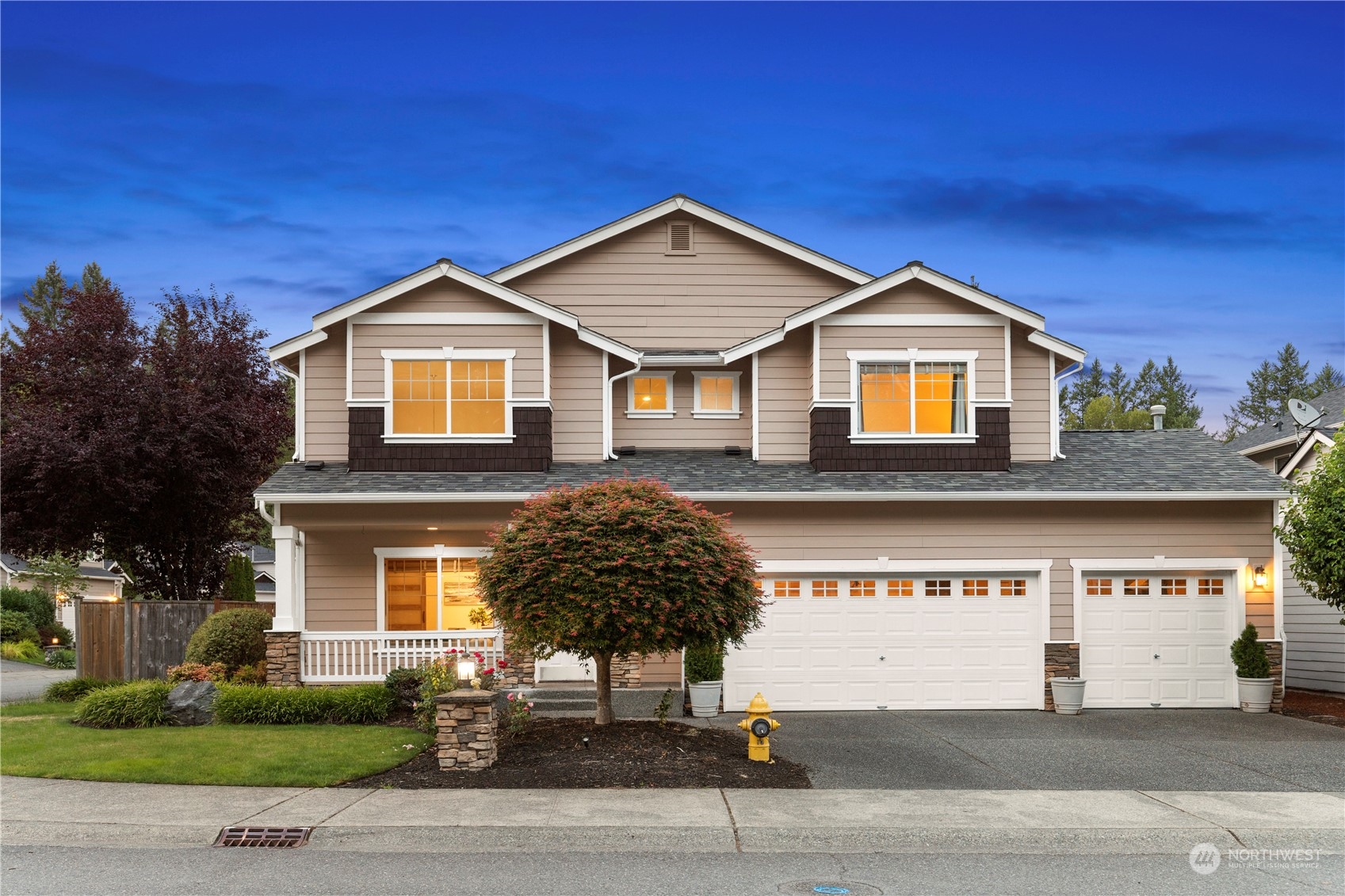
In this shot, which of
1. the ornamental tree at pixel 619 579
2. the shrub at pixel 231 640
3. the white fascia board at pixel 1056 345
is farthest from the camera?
the white fascia board at pixel 1056 345

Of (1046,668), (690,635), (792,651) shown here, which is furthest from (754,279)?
(690,635)

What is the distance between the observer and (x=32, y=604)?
3662cm

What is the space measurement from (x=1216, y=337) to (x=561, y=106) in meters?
33.8

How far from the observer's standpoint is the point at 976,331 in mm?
18656

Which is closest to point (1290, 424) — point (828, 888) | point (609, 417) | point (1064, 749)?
point (1064, 749)

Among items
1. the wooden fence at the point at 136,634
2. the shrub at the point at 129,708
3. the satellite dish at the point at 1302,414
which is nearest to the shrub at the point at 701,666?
the shrub at the point at 129,708

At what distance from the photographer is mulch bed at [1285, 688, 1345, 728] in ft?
54.0

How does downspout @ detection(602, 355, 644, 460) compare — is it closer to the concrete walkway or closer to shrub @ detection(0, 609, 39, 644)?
the concrete walkway

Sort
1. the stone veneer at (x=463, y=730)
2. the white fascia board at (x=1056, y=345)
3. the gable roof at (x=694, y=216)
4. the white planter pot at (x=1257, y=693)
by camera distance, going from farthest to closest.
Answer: the gable roof at (x=694, y=216) → the white fascia board at (x=1056, y=345) → the white planter pot at (x=1257, y=693) → the stone veneer at (x=463, y=730)

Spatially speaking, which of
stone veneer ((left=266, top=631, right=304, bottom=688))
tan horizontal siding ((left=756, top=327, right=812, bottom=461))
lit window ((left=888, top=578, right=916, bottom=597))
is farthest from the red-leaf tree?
lit window ((left=888, top=578, right=916, bottom=597))

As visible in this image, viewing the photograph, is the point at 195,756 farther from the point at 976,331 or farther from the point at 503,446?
the point at 976,331

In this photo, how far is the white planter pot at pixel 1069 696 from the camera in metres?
16.8

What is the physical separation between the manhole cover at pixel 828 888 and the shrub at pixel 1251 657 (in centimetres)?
1189

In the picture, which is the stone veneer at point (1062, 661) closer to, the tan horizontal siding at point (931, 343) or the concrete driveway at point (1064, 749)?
the concrete driveway at point (1064, 749)
